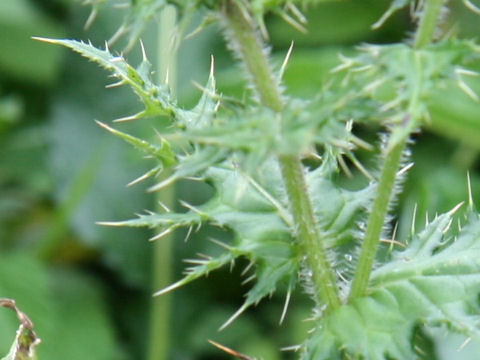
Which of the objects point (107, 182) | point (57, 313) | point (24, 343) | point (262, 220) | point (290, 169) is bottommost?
point (57, 313)

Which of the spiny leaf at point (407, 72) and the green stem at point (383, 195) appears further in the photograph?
the green stem at point (383, 195)

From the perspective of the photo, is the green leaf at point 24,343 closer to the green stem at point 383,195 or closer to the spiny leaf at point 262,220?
the spiny leaf at point 262,220

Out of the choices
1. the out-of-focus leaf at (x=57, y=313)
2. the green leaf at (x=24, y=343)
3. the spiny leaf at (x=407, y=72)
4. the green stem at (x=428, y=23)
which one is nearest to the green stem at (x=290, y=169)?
the spiny leaf at (x=407, y=72)

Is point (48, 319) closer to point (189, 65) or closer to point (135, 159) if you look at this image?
point (135, 159)

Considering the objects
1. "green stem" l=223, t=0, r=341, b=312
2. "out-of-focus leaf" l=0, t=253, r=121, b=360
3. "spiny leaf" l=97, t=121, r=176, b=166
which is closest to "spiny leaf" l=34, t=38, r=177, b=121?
"spiny leaf" l=97, t=121, r=176, b=166

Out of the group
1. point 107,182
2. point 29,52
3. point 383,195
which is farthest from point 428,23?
point 29,52

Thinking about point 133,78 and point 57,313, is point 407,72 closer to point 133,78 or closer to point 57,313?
point 133,78

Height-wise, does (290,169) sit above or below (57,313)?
above
